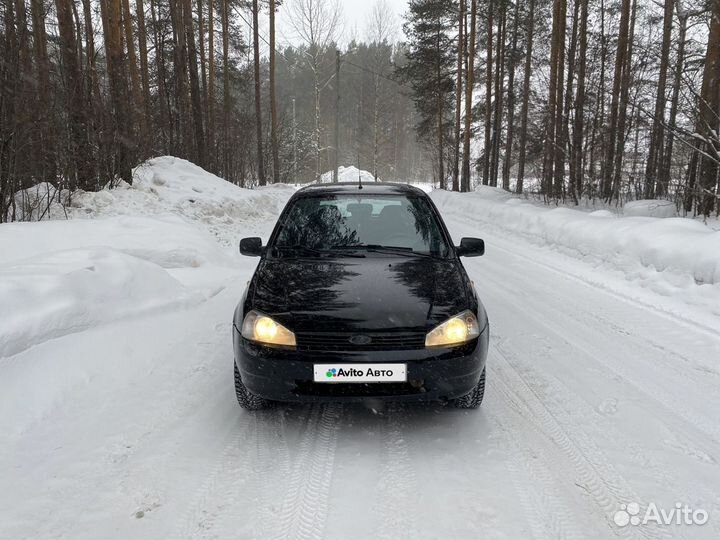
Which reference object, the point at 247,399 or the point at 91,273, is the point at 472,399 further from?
the point at 91,273

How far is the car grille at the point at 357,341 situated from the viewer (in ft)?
8.86

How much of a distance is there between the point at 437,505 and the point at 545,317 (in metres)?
3.61

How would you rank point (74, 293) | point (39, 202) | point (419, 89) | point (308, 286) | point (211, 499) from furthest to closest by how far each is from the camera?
point (419, 89) < point (39, 202) < point (74, 293) < point (308, 286) < point (211, 499)

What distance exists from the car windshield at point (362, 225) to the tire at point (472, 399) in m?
1.13

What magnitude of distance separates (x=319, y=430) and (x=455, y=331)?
110cm

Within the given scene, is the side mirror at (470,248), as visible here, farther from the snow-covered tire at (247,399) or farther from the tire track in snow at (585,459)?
the snow-covered tire at (247,399)

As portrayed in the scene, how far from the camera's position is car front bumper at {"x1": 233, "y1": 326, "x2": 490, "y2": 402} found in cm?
A: 271

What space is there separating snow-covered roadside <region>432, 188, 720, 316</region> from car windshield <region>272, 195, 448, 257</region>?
152 inches

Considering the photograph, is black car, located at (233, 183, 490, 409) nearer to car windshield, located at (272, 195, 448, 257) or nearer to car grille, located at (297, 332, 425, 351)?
car grille, located at (297, 332, 425, 351)

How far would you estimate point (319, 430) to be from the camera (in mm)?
3014

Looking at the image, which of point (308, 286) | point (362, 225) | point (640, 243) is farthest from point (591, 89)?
point (308, 286)

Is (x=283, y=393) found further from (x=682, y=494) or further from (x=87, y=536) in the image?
(x=682, y=494)

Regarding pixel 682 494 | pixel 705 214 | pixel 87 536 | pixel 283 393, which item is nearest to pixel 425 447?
pixel 283 393

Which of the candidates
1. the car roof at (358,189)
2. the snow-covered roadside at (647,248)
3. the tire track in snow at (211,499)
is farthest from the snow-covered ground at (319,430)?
the car roof at (358,189)
